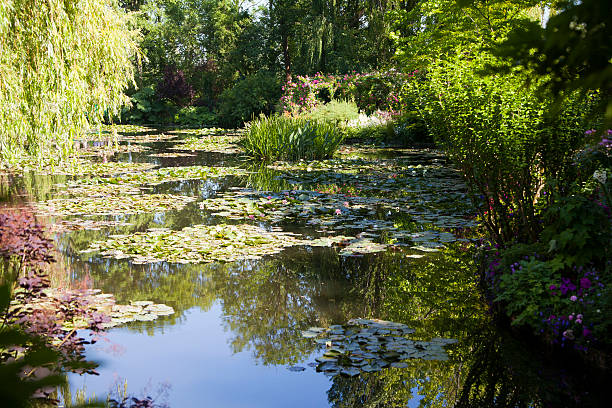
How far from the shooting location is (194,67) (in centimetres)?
3512

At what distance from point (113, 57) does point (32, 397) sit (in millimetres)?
7723

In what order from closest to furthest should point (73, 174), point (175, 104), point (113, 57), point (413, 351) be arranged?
point (413, 351), point (113, 57), point (73, 174), point (175, 104)

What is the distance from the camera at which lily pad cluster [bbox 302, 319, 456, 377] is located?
3426 millimetres

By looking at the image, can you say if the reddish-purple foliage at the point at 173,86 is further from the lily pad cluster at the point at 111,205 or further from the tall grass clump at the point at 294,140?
the lily pad cluster at the point at 111,205

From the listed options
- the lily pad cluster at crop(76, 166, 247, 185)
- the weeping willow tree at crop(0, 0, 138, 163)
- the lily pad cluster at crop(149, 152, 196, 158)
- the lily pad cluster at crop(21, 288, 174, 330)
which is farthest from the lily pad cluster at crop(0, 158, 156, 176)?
the lily pad cluster at crop(21, 288, 174, 330)

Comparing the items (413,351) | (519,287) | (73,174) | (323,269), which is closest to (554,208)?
(519,287)

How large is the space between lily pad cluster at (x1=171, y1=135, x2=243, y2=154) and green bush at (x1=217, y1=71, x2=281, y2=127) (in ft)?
21.4

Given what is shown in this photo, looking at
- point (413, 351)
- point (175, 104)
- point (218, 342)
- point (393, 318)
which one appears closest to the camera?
point (413, 351)

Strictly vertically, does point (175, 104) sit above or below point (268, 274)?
above

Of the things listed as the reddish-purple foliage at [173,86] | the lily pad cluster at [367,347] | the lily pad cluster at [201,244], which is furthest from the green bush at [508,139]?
the reddish-purple foliage at [173,86]

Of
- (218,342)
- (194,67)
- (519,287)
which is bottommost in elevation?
(218,342)

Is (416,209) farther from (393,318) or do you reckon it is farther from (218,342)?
(218,342)

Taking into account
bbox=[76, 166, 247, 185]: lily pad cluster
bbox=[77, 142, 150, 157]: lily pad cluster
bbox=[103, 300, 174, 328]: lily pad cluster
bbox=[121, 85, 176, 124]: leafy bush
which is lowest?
bbox=[103, 300, 174, 328]: lily pad cluster

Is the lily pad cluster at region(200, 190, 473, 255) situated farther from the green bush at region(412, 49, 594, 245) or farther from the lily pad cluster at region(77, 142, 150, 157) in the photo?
the lily pad cluster at region(77, 142, 150, 157)
